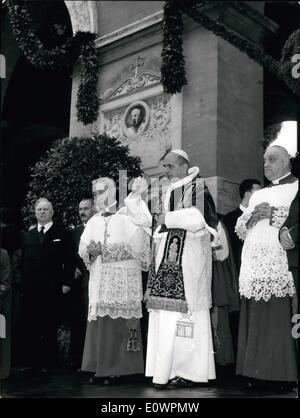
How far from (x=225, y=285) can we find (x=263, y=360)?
1293mm

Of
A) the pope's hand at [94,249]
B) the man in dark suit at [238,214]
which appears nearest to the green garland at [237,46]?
the man in dark suit at [238,214]

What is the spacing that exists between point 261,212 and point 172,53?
526 centimetres

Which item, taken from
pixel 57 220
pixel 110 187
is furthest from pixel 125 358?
pixel 57 220

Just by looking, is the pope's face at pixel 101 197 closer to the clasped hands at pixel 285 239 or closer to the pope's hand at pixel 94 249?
the pope's hand at pixel 94 249

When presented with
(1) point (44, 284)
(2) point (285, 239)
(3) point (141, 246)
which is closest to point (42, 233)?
(1) point (44, 284)

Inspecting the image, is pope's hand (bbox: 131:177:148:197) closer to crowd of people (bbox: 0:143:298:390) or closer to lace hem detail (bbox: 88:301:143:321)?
crowd of people (bbox: 0:143:298:390)

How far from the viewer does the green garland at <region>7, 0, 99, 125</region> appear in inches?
383

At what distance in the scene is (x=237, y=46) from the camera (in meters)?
8.17

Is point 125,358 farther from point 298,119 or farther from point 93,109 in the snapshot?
point 298,119

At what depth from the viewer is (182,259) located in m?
5.05

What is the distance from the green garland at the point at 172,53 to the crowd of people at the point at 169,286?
3.43m

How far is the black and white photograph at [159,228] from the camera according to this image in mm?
4680

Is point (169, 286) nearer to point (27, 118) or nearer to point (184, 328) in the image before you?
point (184, 328)

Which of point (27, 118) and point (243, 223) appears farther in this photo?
point (27, 118)
